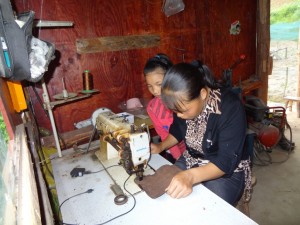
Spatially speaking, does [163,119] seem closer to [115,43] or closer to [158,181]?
[158,181]

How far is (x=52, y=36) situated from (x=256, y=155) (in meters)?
3.21

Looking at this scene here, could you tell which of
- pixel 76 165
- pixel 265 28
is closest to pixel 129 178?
pixel 76 165

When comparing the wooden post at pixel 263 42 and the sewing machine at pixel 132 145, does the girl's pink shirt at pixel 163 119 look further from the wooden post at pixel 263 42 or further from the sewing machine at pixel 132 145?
the wooden post at pixel 263 42

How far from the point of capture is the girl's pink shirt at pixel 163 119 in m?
1.96

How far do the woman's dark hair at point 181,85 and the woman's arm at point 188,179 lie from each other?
0.37 metres

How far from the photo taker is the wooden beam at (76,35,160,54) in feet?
8.05

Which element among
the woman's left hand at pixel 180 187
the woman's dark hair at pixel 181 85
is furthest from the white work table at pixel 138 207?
the woman's dark hair at pixel 181 85

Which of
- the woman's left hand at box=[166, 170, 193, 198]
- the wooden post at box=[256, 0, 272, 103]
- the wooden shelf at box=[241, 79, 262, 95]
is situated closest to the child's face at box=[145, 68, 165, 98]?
the woman's left hand at box=[166, 170, 193, 198]

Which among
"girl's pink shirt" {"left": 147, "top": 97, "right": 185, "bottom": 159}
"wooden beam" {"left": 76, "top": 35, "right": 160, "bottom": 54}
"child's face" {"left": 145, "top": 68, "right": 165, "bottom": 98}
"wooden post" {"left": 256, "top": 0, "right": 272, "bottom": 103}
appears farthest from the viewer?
"wooden post" {"left": 256, "top": 0, "right": 272, "bottom": 103}

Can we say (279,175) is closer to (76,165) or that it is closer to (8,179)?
(76,165)

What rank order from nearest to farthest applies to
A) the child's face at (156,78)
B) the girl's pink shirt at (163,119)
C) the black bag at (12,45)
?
the black bag at (12,45) < the child's face at (156,78) < the girl's pink shirt at (163,119)

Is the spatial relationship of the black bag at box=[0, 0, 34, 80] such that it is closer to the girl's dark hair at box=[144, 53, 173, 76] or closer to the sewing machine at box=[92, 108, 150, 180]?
the sewing machine at box=[92, 108, 150, 180]

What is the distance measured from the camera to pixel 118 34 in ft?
8.75

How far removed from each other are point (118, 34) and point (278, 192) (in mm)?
2713
